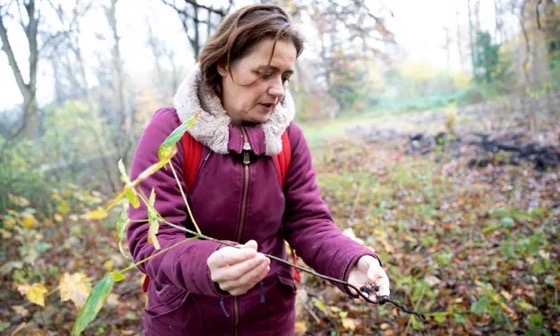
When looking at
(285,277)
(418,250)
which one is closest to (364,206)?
(418,250)

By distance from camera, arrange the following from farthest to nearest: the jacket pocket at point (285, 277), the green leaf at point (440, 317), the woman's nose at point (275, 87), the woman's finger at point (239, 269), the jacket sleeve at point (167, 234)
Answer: the green leaf at point (440, 317), the jacket pocket at point (285, 277), the woman's nose at point (275, 87), the jacket sleeve at point (167, 234), the woman's finger at point (239, 269)

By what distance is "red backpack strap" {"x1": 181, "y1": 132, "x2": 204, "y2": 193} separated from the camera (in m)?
1.35

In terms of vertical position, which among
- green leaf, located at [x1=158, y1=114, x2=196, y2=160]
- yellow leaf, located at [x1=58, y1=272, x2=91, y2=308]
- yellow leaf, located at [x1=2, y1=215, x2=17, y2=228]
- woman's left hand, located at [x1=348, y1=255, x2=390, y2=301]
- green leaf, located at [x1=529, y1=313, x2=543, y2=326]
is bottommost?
green leaf, located at [x1=529, y1=313, x2=543, y2=326]

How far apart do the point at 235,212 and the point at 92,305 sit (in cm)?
69

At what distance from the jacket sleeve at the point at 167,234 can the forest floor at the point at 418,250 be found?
0.80m

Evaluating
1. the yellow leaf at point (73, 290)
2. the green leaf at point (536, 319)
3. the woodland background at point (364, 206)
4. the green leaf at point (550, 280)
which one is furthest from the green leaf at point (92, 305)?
the green leaf at point (550, 280)

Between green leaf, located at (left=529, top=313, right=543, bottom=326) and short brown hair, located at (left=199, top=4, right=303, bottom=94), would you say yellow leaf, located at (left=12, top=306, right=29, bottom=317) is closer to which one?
short brown hair, located at (left=199, top=4, right=303, bottom=94)

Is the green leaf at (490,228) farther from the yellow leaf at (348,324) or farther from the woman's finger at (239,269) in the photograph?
the woman's finger at (239,269)

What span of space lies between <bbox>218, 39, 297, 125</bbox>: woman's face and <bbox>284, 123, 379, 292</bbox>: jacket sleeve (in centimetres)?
21

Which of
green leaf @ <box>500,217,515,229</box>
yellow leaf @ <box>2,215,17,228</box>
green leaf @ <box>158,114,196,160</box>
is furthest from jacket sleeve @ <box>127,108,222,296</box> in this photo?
green leaf @ <box>500,217,515,229</box>

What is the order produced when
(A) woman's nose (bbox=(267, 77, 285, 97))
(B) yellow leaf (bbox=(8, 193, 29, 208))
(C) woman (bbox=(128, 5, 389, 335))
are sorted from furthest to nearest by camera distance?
(B) yellow leaf (bbox=(8, 193, 29, 208)), (A) woman's nose (bbox=(267, 77, 285, 97)), (C) woman (bbox=(128, 5, 389, 335))

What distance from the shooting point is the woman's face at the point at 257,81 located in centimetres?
134

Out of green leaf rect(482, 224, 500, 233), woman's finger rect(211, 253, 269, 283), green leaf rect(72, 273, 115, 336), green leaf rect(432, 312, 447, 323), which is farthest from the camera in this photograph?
green leaf rect(482, 224, 500, 233)

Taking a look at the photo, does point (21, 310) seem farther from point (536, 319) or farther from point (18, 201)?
Answer: point (536, 319)
